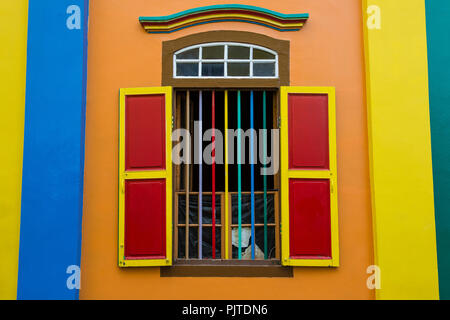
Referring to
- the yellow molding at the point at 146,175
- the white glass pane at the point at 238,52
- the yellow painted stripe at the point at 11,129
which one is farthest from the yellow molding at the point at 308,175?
the yellow painted stripe at the point at 11,129

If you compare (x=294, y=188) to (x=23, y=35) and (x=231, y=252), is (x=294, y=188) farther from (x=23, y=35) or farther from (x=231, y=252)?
(x=23, y=35)

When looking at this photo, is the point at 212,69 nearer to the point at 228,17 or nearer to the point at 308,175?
the point at 228,17

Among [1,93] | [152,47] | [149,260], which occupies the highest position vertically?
[152,47]

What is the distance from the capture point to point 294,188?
4.73m

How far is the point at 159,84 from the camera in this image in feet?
16.1

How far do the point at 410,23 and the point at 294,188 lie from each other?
6.42ft

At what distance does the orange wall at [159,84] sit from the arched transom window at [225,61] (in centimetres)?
18

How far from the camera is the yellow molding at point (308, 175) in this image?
15.2 feet

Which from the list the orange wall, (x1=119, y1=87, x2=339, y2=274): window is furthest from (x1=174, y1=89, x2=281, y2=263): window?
the orange wall

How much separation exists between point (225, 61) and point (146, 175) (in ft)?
4.47

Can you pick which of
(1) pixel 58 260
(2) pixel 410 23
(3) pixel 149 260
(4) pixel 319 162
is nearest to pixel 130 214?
(3) pixel 149 260

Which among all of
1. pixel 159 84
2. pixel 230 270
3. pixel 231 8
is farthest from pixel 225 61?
pixel 230 270

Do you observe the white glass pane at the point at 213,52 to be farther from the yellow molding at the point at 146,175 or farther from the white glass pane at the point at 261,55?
the yellow molding at the point at 146,175

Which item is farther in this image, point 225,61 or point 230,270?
point 225,61
